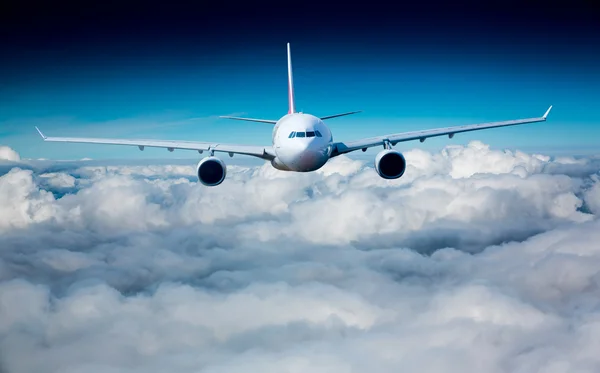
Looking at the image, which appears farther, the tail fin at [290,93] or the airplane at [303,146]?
the tail fin at [290,93]

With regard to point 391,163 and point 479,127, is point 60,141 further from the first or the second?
point 479,127

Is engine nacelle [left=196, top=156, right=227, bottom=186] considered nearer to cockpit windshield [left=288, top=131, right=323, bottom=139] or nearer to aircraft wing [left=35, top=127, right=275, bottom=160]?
aircraft wing [left=35, top=127, right=275, bottom=160]

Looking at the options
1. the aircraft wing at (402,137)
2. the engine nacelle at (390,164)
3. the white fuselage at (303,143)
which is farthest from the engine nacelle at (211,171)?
the engine nacelle at (390,164)

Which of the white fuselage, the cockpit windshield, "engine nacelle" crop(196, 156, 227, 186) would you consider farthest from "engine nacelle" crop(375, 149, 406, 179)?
"engine nacelle" crop(196, 156, 227, 186)

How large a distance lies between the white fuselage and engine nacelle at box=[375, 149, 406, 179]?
370 cm

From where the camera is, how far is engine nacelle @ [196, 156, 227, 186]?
81.4ft

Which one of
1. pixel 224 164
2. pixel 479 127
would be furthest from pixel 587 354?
pixel 224 164

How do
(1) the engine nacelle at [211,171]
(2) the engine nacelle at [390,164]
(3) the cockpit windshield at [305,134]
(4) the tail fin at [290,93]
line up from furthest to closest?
(4) the tail fin at [290,93], (2) the engine nacelle at [390,164], (1) the engine nacelle at [211,171], (3) the cockpit windshield at [305,134]

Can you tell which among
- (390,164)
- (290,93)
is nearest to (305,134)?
(390,164)

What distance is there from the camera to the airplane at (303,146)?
23.7 m

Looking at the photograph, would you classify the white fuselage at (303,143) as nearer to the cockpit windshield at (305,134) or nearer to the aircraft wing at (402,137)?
the cockpit windshield at (305,134)

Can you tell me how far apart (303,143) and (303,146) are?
21 centimetres

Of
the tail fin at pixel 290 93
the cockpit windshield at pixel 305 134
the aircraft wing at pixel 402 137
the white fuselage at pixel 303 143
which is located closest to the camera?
the white fuselage at pixel 303 143

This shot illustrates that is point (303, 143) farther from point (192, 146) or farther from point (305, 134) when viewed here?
point (192, 146)
